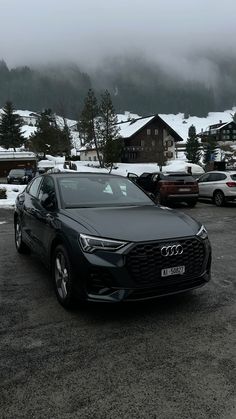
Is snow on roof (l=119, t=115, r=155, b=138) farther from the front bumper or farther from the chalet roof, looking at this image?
the front bumper

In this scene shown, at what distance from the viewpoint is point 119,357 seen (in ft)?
11.1

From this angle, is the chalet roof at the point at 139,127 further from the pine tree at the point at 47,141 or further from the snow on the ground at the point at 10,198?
the snow on the ground at the point at 10,198

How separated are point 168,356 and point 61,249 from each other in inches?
68.1

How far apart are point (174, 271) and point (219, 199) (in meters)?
13.5

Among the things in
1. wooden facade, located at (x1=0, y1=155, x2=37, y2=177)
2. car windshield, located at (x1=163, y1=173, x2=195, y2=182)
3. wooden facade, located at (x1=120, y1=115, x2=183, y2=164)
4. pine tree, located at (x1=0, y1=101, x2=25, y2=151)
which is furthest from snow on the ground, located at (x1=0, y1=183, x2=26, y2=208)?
pine tree, located at (x1=0, y1=101, x2=25, y2=151)

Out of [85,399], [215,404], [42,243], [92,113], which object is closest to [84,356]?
[85,399]

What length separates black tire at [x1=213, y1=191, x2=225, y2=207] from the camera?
1673 centimetres

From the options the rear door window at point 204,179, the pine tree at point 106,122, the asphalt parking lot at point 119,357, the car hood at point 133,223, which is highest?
the pine tree at point 106,122

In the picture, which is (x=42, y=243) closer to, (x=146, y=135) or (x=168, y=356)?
(x=168, y=356)

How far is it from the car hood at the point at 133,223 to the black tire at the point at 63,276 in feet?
1.41

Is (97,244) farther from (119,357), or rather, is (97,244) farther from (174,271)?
(119,357)

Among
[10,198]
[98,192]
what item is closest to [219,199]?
[10,198]

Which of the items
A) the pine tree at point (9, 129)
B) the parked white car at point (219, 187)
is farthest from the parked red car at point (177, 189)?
the pine tree at point (9, 129)

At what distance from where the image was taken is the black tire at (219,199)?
1673cm
